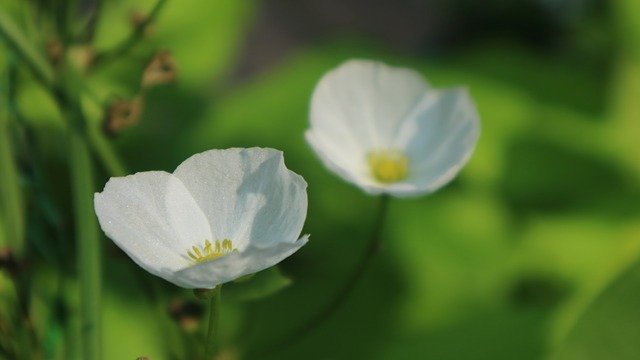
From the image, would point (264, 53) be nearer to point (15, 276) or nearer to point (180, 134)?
point (180, 134)

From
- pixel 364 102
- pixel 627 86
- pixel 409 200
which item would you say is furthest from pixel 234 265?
pixel 627 86

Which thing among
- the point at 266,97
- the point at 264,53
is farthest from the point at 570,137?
the point at 264,53

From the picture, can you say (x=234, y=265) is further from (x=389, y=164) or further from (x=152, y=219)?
(x=389, y=164)

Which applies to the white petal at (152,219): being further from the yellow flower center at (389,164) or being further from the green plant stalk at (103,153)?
the yellow flower center at (389,164)

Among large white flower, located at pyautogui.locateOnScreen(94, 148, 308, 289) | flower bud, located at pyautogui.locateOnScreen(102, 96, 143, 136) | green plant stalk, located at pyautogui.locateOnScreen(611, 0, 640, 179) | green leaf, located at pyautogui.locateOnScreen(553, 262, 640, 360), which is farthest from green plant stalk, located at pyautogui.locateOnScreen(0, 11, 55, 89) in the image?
green plant stalk, located at pyautogui.locateOnScreen(611, 0, 640, 179)

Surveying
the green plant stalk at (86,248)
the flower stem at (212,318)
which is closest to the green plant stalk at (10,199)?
the green plant stalk at (86,248)

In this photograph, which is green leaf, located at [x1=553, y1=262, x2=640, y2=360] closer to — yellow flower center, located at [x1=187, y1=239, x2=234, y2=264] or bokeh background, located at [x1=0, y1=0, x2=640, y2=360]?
bokeh background, located at [x1=0, y1=0, x2=640, y2=360]
